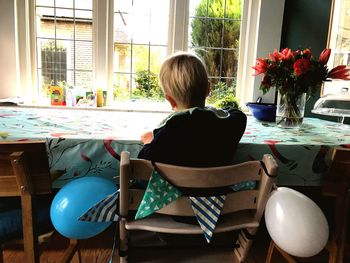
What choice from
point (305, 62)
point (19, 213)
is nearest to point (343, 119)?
point (305, 62)

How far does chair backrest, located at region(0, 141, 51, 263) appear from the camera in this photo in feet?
2.89

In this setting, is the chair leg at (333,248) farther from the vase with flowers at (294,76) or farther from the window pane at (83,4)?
the window pane at (83,4)

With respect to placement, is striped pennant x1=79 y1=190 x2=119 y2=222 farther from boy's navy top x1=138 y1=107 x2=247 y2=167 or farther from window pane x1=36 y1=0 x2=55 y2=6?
window pane x1=36 y1=0 x2=55 y2=6

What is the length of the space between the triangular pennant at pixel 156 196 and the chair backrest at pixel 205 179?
18mm

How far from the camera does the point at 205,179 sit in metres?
0.80

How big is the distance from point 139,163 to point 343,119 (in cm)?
160

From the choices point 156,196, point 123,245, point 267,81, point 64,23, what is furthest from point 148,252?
point 64,23

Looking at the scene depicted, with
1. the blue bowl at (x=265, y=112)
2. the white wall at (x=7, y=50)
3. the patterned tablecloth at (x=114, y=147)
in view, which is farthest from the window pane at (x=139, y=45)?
the patterned tablecloth at (x=114, y=147)

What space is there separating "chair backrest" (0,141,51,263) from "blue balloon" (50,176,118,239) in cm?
8

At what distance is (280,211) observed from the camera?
820 millimetres

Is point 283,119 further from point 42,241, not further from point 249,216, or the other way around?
point 42,241

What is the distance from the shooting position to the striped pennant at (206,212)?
0.83 m

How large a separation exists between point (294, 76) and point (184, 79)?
77cm

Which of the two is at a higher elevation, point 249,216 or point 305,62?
point 305,62
